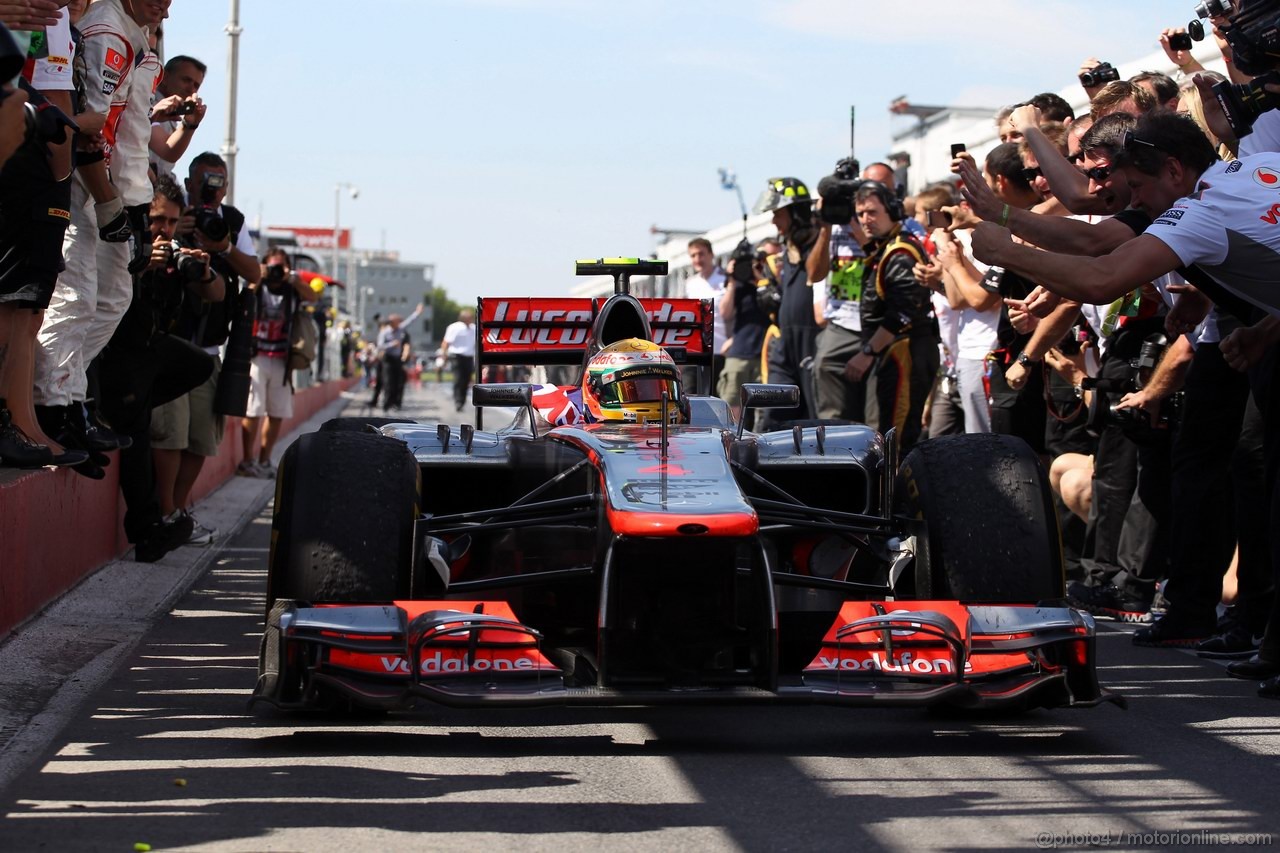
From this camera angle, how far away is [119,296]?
338 inches

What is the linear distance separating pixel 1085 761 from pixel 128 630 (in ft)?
13.3

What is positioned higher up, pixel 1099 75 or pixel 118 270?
pixel 1099 75

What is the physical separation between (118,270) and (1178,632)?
511cm

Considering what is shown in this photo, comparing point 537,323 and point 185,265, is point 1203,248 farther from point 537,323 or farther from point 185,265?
point 185,265

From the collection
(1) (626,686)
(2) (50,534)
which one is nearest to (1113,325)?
(1) (626,686)

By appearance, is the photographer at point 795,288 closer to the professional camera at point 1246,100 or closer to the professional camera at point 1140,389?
the professional camera at point 1140,389

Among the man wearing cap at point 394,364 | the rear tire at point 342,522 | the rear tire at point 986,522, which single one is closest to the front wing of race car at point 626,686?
the rear tire at point 342,522

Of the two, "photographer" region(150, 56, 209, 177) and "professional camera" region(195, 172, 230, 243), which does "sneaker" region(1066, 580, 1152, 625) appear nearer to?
"professional camera" region(195, 172, 230, 243)

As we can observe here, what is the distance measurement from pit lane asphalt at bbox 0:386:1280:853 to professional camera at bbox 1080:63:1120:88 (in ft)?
13.5

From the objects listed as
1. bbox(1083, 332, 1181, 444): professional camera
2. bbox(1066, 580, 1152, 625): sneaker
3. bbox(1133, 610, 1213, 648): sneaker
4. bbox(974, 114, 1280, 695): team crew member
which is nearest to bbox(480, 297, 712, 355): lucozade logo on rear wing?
bbox(1083, 332, 1181, 444): professional camera

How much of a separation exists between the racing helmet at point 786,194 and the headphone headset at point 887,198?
1.32 m

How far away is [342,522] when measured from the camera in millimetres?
5562

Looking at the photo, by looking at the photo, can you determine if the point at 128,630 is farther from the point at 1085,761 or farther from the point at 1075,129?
the point at 1075,129

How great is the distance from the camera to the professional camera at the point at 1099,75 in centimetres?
961
